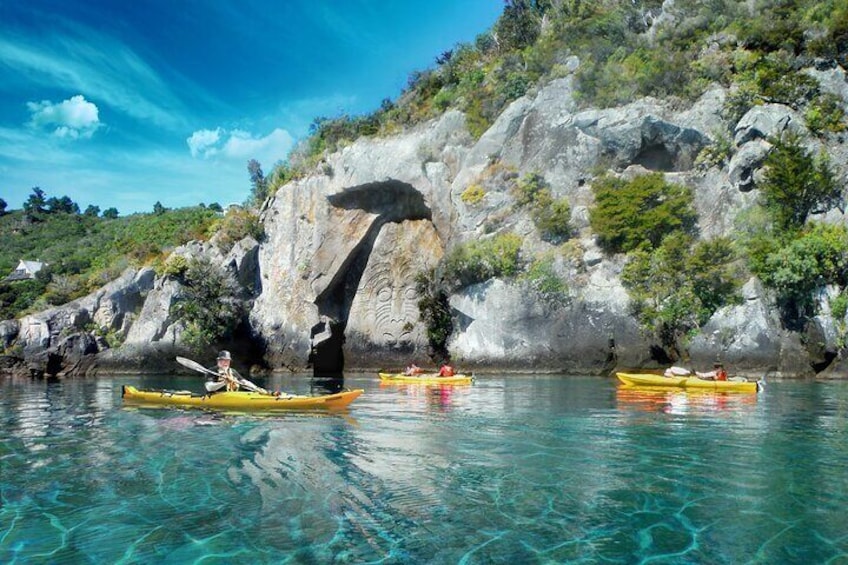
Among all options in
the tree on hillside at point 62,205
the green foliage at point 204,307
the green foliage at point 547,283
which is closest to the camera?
the green foliage at point 547,283

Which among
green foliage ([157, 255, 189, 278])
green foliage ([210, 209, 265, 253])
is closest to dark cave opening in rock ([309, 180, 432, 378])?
green foliage ([210, 209, 265, 253])

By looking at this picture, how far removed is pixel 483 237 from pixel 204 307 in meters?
14.6

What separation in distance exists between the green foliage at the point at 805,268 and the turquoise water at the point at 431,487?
430 inches

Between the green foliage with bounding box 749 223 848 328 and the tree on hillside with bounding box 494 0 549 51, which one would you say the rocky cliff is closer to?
the green foliage with bounding box 749 223 848 328

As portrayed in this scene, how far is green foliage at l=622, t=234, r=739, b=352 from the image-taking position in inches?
1045

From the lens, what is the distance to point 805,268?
24422 millimetres

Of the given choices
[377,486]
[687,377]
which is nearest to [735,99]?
[687,377]

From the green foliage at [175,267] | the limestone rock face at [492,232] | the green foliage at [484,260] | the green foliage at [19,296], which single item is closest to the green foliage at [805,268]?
the limestone rock face at [492,232]

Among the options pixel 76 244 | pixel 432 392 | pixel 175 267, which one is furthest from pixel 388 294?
pixel 76 244

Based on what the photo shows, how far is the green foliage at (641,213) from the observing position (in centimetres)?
2936

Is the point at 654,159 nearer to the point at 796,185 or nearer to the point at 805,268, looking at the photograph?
the point at 796,185

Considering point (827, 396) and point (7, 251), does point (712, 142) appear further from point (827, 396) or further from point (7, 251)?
point (7, 251)

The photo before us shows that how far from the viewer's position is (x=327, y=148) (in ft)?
130

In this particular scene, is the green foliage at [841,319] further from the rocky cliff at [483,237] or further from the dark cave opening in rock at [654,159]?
the dark cave opening in rock at [654,159]
